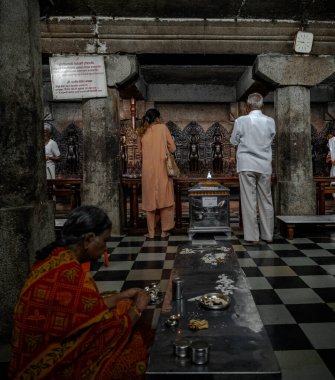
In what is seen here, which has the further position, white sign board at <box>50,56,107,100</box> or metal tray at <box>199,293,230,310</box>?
white sign board at <box>50,56,107,100</box>

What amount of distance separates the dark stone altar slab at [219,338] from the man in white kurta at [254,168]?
116 inches

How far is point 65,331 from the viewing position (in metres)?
1.64

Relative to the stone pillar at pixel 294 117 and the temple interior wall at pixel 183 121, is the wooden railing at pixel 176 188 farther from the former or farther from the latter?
the temple interior wall at pixel 183 121

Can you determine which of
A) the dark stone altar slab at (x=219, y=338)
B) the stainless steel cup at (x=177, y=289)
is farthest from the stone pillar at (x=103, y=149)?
the stainless steel cup at (x=177, y=289)

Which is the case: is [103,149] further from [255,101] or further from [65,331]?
[65,331]

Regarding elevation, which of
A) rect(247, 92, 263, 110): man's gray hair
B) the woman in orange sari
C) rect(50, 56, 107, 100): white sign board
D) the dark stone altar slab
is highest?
rect(50, 56, 107, 100): white sign board

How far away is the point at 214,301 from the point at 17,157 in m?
1.90

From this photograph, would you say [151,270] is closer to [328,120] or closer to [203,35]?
[203,35]

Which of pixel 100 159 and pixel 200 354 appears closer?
pixel 200 354

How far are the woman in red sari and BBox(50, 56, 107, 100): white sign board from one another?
5112 millimetres

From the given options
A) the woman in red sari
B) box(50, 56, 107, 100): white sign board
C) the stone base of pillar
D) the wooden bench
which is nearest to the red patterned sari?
the woman in red sari

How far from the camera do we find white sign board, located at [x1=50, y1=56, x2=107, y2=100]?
6383 mm

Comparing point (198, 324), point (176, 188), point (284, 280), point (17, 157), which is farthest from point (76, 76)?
point (198, 324)

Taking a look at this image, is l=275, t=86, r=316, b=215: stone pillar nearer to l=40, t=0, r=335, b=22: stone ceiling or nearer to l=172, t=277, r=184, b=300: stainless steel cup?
l=40, t=0, r=335, b=22: stone ceiling
